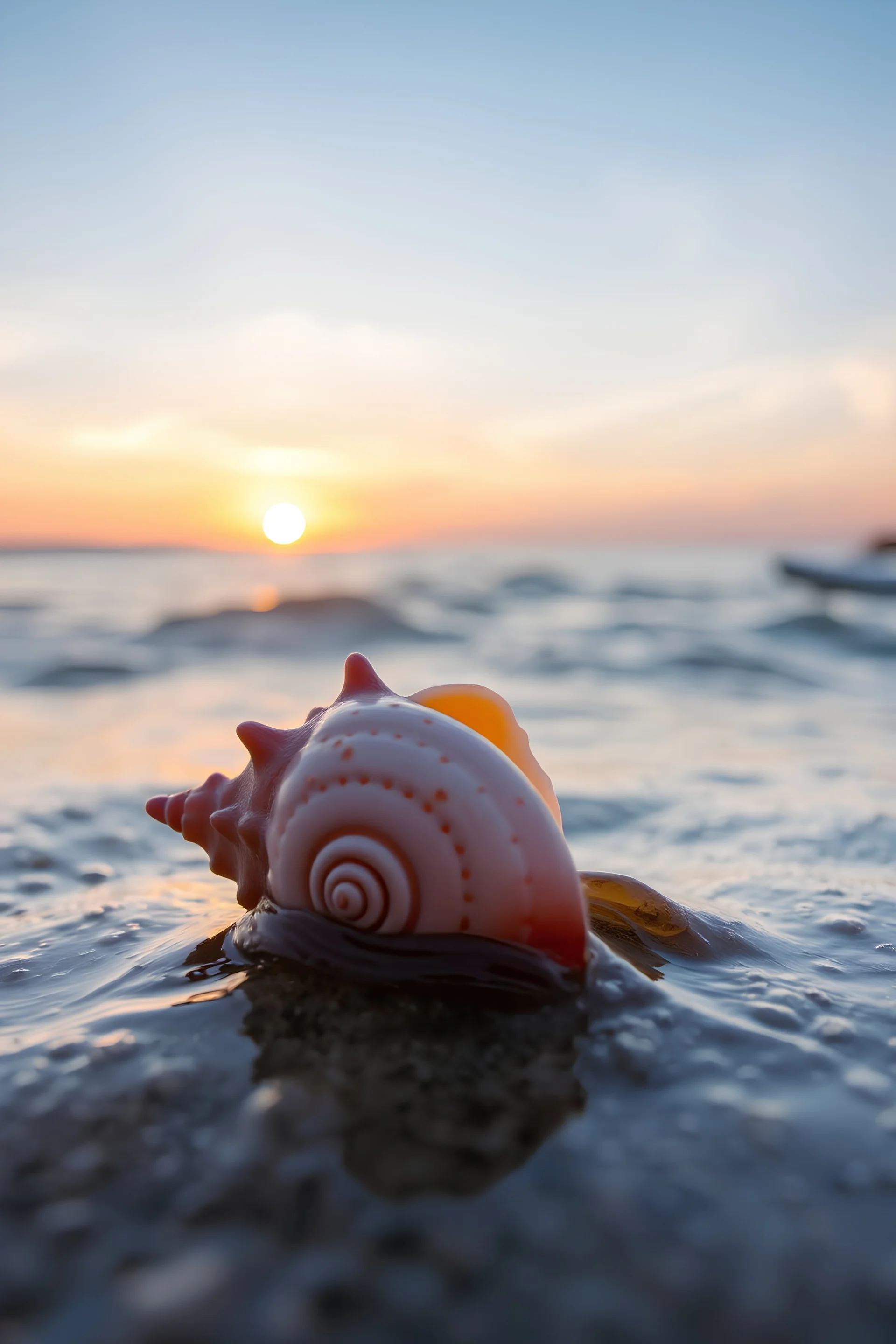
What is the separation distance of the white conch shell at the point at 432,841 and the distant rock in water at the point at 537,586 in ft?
65.1

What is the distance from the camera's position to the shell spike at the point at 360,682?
228 cm

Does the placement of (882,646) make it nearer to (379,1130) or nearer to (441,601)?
(441,601)

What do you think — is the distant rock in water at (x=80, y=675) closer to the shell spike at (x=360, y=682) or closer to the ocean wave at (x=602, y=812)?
the ocean wave at (x=602, y=812)

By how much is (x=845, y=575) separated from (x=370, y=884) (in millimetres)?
24910

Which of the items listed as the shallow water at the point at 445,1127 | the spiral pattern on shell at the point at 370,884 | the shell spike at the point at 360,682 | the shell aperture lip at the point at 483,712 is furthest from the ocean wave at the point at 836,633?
the spiral pattern on shell at the point at 370,884

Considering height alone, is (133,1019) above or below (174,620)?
below

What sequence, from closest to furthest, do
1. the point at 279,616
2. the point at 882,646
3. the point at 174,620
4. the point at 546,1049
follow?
1. the point at 546,1049
2. the point at 882,646
3. the point at 174,620
4. the point at 279,616

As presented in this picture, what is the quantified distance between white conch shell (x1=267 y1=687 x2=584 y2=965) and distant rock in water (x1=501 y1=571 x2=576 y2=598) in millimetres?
19855

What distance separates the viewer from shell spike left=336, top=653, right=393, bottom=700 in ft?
7.48

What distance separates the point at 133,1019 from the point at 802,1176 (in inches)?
54.4

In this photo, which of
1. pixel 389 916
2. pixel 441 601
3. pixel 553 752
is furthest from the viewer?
pixel 441 601

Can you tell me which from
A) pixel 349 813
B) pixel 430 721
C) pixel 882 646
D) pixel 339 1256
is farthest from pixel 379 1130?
pixel 882 646

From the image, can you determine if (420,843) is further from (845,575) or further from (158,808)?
(845,575)

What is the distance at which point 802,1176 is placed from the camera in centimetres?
146
